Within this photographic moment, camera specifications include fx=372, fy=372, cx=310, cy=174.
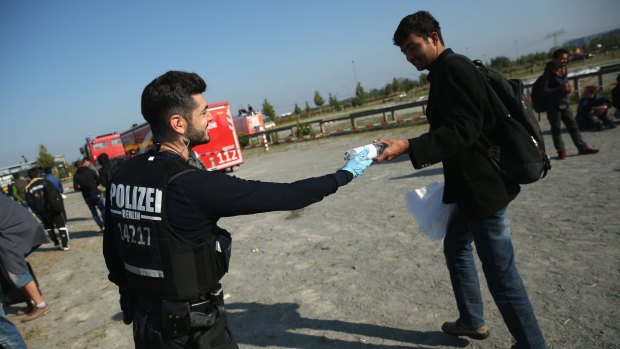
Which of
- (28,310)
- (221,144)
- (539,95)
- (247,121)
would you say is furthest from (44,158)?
(539,95)

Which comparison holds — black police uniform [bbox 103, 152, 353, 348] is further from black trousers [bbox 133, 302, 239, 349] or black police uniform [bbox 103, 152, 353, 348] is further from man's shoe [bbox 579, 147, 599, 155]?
man's shoe [bbox 579, 147, 599, 155]

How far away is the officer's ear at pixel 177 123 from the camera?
6.15 feet

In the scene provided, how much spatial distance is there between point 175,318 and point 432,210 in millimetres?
1963

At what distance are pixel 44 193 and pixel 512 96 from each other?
8983mm

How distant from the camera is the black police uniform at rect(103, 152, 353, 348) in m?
1.66

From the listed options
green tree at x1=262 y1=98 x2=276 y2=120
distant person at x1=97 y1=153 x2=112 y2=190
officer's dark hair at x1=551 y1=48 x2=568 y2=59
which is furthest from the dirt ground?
green tree at x1=262 y1=98 x2=276 y2=120

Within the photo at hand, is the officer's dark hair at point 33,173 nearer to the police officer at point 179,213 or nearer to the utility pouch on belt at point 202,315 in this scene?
the police officer at point 179,213

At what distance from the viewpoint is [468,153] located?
2.26 metres

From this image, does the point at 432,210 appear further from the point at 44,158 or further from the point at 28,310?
the point at 44,158

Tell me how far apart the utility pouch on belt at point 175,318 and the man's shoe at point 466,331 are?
203cm

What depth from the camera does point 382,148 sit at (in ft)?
7.43

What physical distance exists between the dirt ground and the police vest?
173 centimetres

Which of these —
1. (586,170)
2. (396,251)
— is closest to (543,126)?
(586,170)

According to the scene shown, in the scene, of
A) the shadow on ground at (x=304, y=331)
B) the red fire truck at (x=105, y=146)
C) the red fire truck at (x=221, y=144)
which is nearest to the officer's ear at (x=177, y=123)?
the shadow on ground at (x=304, y=331)
